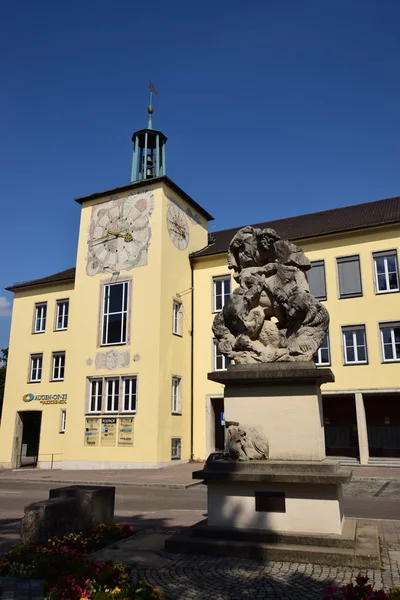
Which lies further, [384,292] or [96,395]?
[96,395]

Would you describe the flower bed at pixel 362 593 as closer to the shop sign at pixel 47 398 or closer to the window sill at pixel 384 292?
the window sill at pixel 384 292

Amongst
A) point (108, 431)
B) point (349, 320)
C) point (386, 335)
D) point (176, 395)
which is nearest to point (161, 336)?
point (176, 395)

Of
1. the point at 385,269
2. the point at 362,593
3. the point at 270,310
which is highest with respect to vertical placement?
the point at 385,269

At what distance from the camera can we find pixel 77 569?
508 centimetres

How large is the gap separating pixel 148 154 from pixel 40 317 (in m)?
12.4

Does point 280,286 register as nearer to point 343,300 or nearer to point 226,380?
point 226,380

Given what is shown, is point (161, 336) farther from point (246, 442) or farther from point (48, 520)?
point (246, 442)

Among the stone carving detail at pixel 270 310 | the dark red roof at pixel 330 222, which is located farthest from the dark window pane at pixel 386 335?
the stone carving detail at pixel 270 310

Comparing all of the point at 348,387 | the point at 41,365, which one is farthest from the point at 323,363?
the point at 41,365

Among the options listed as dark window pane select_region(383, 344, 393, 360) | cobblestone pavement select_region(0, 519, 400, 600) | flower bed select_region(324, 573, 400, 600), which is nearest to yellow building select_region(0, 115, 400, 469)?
dark window pane select_region(383, 344, 393, 360)

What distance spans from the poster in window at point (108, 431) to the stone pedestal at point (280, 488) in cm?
1817

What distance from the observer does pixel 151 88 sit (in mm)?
36125

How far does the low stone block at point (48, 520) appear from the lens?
21.4ft

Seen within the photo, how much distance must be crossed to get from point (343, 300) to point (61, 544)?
19819 millimetres
